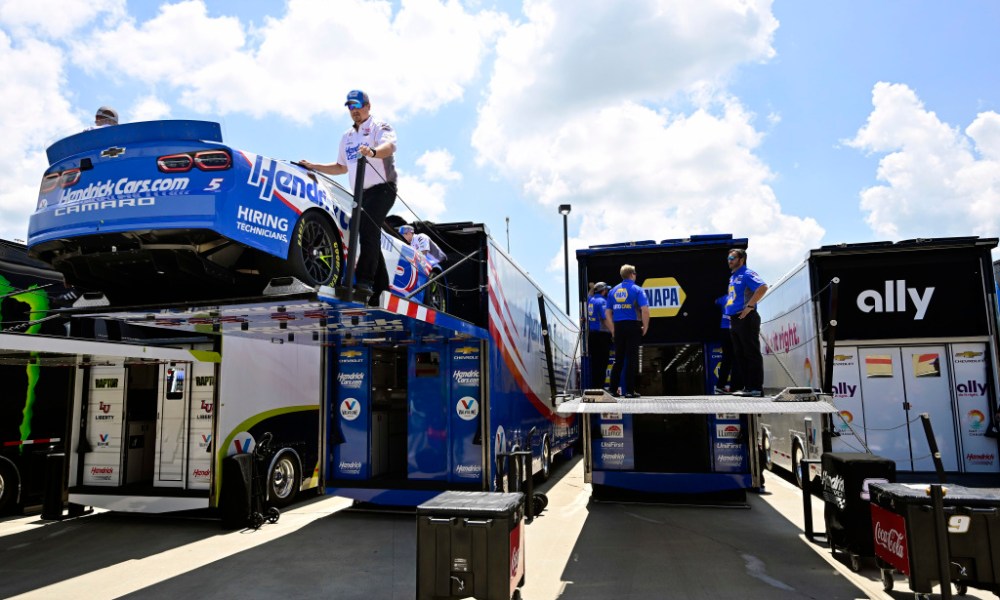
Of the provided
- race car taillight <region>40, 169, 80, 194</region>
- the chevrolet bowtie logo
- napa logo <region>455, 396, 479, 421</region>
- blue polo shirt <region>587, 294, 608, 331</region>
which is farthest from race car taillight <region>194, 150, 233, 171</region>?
blue polo shirt <region>587, 294, 608, 331</region>

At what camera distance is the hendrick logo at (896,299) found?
28.6 feet

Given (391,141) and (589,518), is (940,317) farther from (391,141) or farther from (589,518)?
(391,141)

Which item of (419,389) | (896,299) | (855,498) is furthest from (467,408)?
(896,299)

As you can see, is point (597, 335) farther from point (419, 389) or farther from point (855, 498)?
point (855, 498)

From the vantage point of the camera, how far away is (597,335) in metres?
8.41

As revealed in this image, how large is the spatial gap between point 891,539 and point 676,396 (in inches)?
133

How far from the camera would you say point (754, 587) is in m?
4.98

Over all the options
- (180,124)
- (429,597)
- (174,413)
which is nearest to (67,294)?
(174,413)

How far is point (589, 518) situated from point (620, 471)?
2.43ft

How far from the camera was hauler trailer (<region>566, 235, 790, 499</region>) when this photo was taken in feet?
25.7

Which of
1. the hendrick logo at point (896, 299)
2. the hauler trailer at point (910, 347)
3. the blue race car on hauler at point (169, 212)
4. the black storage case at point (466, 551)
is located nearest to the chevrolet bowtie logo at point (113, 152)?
the blue race car on hauler at point (169, 212)

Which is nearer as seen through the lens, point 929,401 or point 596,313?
A: point 596,313

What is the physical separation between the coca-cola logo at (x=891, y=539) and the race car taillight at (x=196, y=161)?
526cm

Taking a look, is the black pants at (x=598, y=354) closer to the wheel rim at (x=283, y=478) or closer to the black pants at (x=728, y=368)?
the black pants at (x=728, y=368)
